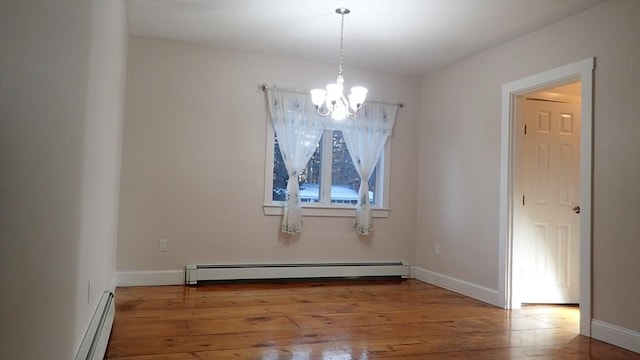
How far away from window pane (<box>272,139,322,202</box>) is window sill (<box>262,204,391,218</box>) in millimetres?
116

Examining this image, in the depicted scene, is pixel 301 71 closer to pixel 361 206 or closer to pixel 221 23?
pixel 221 23

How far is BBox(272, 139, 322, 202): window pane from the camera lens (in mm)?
5129

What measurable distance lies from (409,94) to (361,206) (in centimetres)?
156

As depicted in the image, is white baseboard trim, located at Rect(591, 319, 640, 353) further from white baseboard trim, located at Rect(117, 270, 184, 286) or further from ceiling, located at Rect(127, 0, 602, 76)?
white baseboard trim, located at Rect(117, 270, 184, 286)

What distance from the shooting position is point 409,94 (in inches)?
225

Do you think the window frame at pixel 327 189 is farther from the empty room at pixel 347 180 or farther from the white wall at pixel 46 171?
the white wall at pixel 46 171

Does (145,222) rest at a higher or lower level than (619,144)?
lower

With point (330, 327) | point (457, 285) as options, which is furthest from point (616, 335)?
point (330, 327)

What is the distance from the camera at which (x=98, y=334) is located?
2311 millimetres

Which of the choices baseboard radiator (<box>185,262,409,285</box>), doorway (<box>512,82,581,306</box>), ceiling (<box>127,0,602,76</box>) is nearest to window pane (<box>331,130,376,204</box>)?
baseboard radiator (<box>185,262,409,285</box>)

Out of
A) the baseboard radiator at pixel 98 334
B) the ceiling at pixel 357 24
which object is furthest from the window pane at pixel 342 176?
the baseboard radiator at pixel 98 334

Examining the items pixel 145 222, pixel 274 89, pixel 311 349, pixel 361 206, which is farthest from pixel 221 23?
pixel 311 349

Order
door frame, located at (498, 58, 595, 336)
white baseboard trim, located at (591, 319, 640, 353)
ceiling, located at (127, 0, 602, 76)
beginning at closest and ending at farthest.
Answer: white baseboard trim, located at (591, 319, 640, 353) < door frame, located at (498, 58, 595, 336) < ceiling, located at (127, 0, 602, 76)

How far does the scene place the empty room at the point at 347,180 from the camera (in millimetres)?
2750
